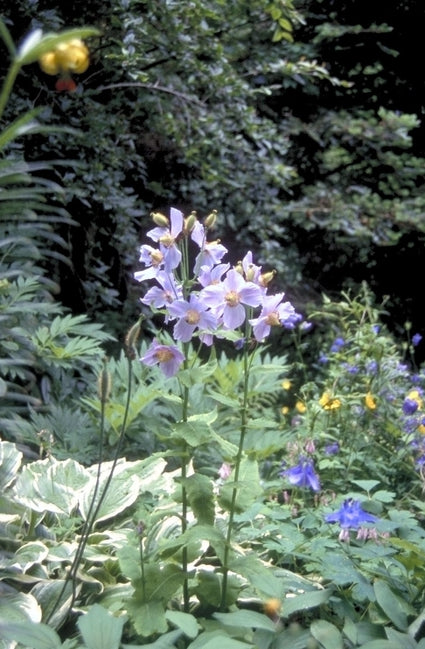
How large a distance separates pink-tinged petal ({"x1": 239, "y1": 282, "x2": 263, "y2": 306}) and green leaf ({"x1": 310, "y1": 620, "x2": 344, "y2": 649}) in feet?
1.92

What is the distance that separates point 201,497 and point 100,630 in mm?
390

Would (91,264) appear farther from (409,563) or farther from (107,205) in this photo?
(409,563)

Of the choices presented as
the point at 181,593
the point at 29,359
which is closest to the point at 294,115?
the point at 29,359

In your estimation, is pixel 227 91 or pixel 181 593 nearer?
pixel 181 593

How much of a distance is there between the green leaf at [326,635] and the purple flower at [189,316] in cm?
56

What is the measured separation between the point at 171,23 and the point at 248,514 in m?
2.44

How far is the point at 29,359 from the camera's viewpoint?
2818 millimetres

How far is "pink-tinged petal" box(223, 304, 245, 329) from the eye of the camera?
154cm

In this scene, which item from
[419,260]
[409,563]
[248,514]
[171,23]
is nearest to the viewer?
[409,563]

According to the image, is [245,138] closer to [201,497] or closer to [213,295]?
[213,295]

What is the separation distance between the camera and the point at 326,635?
1429 millimetres

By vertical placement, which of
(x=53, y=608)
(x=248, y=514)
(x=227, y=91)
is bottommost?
(x=53, y=608)

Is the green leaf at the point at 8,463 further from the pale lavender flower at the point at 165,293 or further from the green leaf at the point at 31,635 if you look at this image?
the green leaf at the point at 31,635

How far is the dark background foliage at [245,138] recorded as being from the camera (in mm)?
3504
